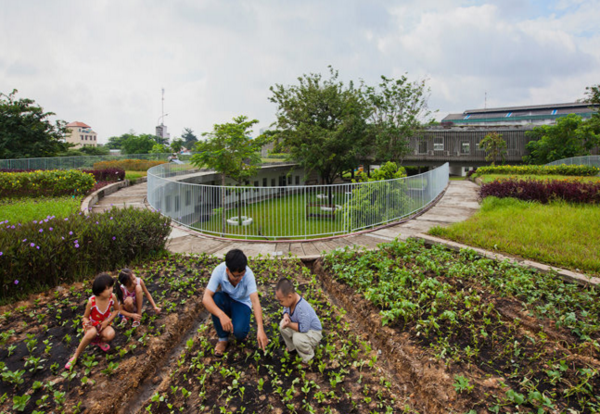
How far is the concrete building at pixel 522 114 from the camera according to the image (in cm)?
5928

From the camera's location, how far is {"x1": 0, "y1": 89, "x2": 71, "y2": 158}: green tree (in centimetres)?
2725

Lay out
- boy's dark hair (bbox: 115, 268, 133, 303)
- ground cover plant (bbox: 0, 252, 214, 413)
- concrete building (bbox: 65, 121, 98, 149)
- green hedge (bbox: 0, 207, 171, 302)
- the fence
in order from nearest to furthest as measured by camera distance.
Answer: ground cover plant (bbox: 0, 252, 214, 413), boy's dark hair (bbox: 115, 268, 133, 303), green hedge (bbox: 0, 207, 171, 302), the fence, concrete building (bbox: 65, 121, 98, 149)

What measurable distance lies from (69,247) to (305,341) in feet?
12.8

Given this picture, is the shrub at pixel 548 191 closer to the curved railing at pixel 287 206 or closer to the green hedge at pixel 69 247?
the curved railing at pixel 287 206

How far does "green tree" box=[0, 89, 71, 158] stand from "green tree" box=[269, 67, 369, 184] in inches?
839

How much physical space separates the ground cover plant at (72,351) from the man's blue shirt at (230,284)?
99cm

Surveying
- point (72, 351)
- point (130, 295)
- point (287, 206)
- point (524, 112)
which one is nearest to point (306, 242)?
point (287, 206)

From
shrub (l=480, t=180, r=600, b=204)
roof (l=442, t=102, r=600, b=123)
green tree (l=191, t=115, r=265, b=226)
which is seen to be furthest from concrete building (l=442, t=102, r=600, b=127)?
green tree (l=191, t=115, r=265, b=226)

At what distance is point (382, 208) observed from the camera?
9117 mm

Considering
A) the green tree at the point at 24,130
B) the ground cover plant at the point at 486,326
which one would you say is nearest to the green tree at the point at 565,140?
the ground cover plant at the point at 486,326

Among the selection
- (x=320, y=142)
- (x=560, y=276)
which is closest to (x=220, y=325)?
(x=560, y=276)

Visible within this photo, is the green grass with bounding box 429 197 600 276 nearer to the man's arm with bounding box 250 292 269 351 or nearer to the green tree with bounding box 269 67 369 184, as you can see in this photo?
the man's arm with bounding box 250 292 269 351

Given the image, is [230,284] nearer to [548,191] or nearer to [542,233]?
[542,233]

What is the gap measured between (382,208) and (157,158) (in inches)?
1066
